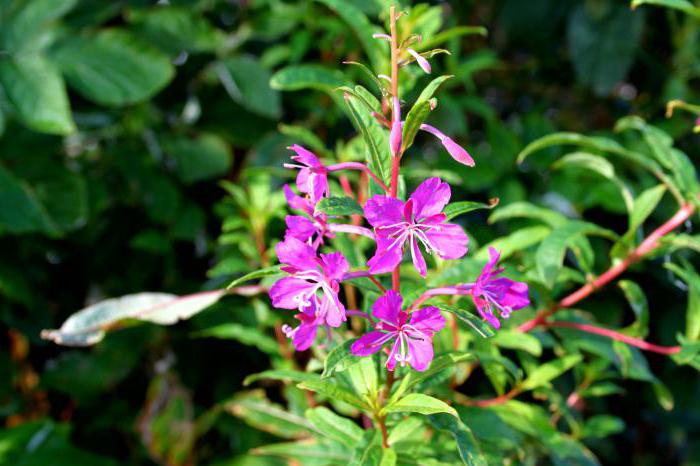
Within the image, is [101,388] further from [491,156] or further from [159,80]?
[491,156]

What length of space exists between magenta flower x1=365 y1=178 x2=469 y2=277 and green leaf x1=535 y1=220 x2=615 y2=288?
31 centimetres

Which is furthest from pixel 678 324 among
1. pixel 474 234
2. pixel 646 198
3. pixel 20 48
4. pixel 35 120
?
pixel 20 48

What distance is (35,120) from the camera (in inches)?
57.6

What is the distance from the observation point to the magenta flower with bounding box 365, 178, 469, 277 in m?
0.76

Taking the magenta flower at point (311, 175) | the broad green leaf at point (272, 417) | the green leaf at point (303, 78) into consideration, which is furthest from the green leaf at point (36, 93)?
the magenta flower at point (311, 175)

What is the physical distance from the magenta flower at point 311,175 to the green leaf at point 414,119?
0.10 meters

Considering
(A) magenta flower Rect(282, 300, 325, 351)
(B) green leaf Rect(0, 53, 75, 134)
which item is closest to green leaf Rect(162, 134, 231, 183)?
(B) green leaf Rect(0, 53, 75, 134)

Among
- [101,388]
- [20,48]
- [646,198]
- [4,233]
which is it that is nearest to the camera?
[646,198]

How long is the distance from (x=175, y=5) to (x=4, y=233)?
0.71m

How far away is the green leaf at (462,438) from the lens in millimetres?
844

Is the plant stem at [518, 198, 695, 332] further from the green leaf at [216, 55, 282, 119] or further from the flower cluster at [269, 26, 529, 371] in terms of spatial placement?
the green leaf at [216, 55, 282, 119]

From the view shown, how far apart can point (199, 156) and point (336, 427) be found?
962mm

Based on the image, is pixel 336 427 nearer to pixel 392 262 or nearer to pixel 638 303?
pixel 392 262

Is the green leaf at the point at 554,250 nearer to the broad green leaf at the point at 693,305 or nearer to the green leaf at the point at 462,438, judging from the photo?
the broad green leaf at the point at 693,305
